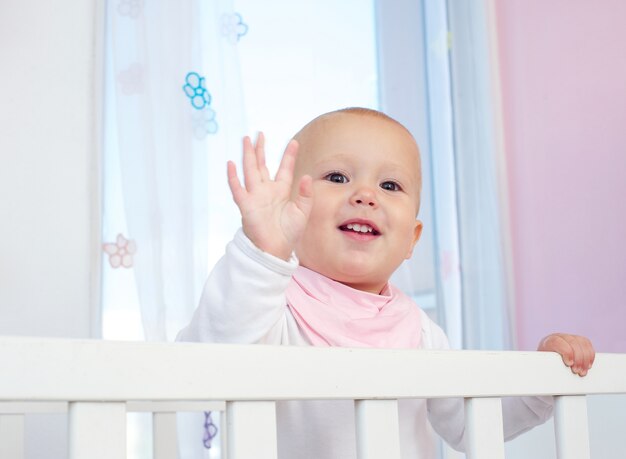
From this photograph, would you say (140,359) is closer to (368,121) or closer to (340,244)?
(340,244)

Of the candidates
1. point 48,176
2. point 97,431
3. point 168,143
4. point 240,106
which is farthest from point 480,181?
point 97,431

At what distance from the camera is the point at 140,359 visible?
0.56m

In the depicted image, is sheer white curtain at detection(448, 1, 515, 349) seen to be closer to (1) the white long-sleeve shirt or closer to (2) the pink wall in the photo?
(2) the pink wall

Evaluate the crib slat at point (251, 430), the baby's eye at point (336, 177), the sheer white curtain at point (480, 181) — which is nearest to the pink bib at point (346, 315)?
the baby's eye at point (336, 177)

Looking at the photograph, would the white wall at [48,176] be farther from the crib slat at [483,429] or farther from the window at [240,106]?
the crib slat at [483,429]

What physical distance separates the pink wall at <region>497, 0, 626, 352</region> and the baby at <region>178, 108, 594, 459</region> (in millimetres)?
939

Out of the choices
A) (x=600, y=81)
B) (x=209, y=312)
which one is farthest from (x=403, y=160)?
(x=600, y=81)

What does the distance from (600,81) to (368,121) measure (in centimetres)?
112

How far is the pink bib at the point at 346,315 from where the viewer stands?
981 millimetres

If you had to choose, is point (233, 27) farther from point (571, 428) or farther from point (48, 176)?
point (571, 428)

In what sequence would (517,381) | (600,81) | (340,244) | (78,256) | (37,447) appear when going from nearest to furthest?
(517,381)
(340,244)
(37,447)
(78,256)
(600,81)

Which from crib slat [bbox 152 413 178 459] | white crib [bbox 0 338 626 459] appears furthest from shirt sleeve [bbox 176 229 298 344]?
crib slat [bbox 152 413 178 459]

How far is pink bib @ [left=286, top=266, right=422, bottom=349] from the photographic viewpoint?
38.6 inches

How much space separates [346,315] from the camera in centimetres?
101
